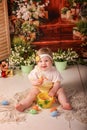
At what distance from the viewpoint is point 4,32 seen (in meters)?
2.67

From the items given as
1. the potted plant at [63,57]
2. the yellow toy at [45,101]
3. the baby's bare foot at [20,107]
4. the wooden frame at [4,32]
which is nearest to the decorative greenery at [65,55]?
the potted plant at [63,57]

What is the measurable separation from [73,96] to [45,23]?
96 cm

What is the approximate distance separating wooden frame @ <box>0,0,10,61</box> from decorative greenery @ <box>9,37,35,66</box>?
0.08 meters

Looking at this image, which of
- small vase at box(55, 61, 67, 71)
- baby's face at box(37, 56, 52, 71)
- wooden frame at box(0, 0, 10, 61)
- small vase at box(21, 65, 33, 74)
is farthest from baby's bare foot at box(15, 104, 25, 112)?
wooden frame at box(0, 0, 10, 61)

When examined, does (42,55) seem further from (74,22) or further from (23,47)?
(74,22)

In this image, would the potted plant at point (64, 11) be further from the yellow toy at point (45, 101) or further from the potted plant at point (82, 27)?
the yellow toy at point (45, 101)

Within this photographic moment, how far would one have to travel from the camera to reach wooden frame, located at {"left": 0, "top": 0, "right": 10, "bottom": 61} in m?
2.60

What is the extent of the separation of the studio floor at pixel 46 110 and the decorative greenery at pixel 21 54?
0.11 meters

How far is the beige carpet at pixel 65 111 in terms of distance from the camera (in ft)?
5.83

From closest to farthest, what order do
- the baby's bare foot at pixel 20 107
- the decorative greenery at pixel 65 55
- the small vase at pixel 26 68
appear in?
the baby's bare foot at pixel 20 107 → the small vase at pixel 26 68 → the decorative greenery at pixel 65 55

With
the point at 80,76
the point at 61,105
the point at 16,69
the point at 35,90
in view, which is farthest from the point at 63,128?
the point at 16,69

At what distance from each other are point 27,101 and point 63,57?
2.67 feet

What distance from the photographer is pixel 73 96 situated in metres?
2.07

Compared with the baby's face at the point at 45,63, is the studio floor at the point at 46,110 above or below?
below
